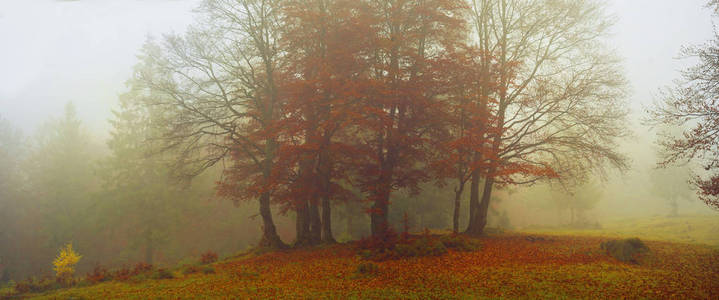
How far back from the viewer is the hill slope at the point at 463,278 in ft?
26.8

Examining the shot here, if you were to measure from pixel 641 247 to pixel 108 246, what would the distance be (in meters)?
36.9

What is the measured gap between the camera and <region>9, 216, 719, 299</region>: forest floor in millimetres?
8172

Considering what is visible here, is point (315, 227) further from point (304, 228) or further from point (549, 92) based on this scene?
point (549, 92)

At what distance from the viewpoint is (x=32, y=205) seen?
34.3 meters

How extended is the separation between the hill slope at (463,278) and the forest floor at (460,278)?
2 cm

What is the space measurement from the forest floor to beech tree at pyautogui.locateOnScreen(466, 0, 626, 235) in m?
3.84

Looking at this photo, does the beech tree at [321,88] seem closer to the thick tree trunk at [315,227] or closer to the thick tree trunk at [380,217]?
the thick tree trunk at [315,227]

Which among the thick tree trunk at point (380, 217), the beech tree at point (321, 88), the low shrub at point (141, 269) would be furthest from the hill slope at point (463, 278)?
the beech tree at point (321, 88)

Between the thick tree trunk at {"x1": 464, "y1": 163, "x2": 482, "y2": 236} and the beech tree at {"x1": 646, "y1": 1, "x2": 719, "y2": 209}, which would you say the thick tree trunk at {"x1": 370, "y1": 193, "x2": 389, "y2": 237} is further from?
the beech tree at {"x1": 646, "y1": 1, "x2": 719, "y2": 209}

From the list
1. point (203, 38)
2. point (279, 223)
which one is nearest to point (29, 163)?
point (279, 223)

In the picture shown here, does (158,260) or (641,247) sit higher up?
(641,247)

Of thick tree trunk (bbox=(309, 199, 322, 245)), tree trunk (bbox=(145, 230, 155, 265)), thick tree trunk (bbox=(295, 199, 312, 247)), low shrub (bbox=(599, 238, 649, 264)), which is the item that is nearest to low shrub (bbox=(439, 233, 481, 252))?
low shrub (bbox=(599, 238, 649, 264))

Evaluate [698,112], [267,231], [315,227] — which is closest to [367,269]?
[315,227]

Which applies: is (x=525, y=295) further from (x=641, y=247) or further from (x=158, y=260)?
(x=158, y=260)
